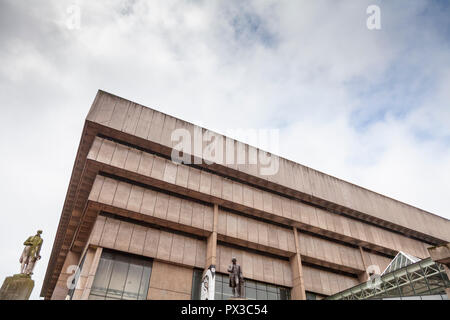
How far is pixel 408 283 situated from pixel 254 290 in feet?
34.3

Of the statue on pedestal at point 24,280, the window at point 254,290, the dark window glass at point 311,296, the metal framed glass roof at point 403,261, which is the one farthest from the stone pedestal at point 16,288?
A: the metal framed glass roof at point 403,261

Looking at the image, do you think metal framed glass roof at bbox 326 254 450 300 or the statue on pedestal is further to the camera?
metal framed glass roof at bbox 326 254 450 300

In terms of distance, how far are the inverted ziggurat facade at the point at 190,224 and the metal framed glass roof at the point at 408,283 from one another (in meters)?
0.31

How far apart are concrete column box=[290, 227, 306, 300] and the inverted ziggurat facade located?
0.47 feet

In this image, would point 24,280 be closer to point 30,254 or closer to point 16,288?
point 16,288

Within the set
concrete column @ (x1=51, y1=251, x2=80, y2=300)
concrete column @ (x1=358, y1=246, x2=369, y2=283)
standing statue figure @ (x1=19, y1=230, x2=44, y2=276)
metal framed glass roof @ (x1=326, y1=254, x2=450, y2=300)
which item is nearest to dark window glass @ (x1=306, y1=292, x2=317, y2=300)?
metal framed glass roof @ (x1=326, y1=254, x2=450, y2=300)

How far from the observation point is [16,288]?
46.3ft

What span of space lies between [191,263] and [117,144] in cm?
1067

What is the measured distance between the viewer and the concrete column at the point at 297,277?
2272 centimetres

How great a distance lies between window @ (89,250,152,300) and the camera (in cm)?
1792

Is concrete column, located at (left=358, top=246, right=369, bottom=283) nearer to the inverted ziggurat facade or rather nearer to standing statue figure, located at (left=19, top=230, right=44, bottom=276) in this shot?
the inverted ziggurat facade

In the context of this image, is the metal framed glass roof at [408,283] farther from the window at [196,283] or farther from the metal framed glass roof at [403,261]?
the window at [196,283]

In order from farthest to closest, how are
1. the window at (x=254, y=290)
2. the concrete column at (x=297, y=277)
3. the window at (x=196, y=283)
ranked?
the concrete column at (x=297, y=277) → the window at (x=254, y=290) → the window at (x=196, y=283)
